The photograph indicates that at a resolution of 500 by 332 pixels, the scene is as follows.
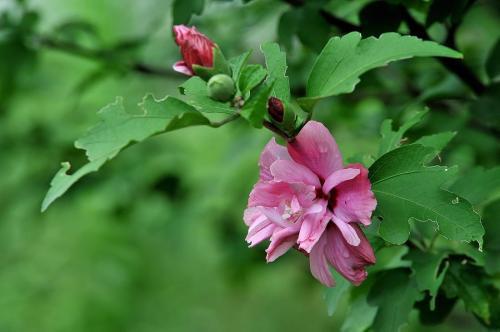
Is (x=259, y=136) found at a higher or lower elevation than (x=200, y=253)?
higher

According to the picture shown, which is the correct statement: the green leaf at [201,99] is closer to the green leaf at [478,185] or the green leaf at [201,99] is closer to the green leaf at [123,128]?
the green leaf at [123,128]

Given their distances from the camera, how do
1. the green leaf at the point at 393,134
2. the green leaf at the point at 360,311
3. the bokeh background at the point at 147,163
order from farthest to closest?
1. the bokeh background at the point at 147,163
2. the green leaf at the point at 360,311
3. the green leaf at the point at 393,134

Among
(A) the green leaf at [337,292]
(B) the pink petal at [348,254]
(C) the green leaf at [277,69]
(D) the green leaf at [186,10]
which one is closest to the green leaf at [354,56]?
(C) the green leaf at [277,69]

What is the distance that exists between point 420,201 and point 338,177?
8 centimetres

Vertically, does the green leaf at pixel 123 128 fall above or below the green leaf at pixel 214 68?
below

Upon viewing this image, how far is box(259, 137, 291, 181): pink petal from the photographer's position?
2.40ft

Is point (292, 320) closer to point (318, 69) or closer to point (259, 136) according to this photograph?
point (259, 136)

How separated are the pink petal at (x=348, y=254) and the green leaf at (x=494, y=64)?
50 centimetres

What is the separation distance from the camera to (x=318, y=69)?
0.72 meters

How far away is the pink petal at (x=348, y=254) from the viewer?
71 centimetres

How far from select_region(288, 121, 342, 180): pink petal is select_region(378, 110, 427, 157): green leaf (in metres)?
0.09

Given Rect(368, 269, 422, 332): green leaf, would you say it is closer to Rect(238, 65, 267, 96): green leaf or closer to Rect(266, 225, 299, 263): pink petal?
Rect(266, 225, 299, 263): pink petal

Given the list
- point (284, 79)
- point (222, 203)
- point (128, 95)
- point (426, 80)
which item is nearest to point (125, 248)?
point (128, 95)

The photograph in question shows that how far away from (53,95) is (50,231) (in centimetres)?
88
